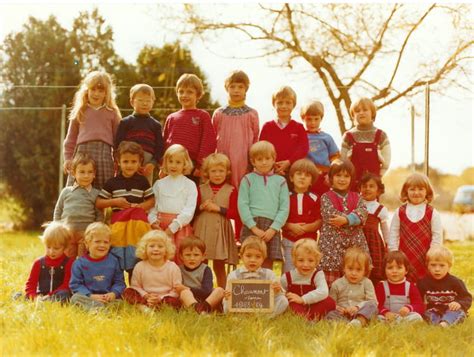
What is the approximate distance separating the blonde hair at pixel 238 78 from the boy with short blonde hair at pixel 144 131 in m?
0.71

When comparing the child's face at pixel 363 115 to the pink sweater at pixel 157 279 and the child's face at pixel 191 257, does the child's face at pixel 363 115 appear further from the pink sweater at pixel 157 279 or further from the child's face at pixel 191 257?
the pink sweater at pixel 157 279

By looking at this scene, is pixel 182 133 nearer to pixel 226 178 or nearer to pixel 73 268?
pixel 226 178

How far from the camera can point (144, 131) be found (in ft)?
20.3

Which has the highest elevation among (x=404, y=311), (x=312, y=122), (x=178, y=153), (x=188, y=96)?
(x=188, y=96)

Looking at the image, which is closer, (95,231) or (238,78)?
(95,231)

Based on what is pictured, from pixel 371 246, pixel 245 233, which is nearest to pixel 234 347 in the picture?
pixel 245 233

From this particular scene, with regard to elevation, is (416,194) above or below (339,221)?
above

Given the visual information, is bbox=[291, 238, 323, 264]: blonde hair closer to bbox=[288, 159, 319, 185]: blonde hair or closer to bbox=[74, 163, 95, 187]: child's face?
bbox=[288, 159, 319, 185]: blonde hair

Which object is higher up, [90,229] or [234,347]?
[90,229]

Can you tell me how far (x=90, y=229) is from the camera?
557 cm

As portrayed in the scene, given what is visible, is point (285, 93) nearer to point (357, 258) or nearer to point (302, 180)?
point (302, 180)

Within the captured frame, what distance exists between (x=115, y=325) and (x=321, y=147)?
2.79 m

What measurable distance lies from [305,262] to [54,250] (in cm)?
209

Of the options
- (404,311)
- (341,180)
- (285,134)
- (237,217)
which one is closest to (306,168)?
(341,180)
